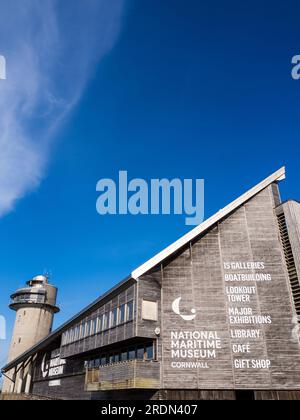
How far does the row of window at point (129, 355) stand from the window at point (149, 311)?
1.90 metres

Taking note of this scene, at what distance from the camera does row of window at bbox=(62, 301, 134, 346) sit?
2376 cm

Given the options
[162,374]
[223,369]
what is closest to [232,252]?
[223,369]

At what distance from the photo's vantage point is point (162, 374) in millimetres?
21516

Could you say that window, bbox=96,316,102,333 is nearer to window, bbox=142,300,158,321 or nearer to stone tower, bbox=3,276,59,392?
window, bbox=142,300,158,321

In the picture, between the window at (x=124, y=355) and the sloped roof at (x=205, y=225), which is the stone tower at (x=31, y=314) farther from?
the sloped roof at (x=205, y=225)

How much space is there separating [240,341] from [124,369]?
7910mm

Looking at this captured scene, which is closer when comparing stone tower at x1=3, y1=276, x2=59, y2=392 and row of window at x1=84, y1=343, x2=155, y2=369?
row of window at x1=84, y1=343, x2=155, y2=369

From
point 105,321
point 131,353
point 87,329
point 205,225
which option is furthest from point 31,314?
point 205,225

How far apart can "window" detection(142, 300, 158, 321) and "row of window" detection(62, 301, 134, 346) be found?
91 centimetres

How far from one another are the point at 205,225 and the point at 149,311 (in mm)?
7789

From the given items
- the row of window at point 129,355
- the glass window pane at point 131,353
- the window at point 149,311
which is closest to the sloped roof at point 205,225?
the window at point 149,311

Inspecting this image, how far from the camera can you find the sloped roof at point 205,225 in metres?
23.7

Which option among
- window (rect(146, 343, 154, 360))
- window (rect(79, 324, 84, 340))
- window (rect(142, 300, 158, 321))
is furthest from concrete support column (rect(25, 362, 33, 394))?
window (rect(142, 300, 158, 321))
